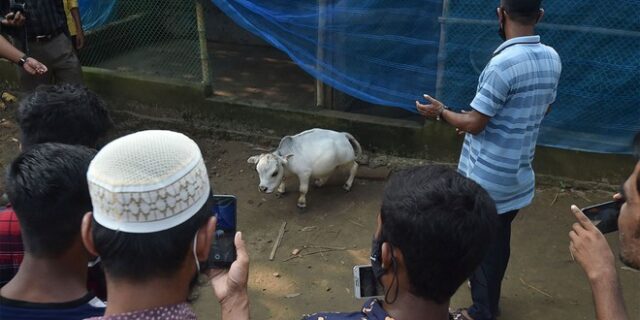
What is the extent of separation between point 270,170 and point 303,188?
15.5 inches

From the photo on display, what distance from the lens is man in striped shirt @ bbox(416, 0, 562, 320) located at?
3.05 m

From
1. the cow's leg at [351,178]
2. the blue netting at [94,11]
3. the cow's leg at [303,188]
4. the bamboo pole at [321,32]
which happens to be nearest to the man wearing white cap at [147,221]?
the cow's leg at [303,188]

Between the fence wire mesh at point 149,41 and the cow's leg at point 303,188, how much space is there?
2151 mm

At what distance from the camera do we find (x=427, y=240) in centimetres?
159

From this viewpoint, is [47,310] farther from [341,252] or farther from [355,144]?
[355,144]

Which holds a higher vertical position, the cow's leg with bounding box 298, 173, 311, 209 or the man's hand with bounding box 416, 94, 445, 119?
the man's hand with bounding box 416, 94, 445, 119

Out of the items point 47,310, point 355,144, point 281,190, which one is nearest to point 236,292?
point 47,310

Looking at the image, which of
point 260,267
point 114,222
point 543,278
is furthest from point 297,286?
point 114,222

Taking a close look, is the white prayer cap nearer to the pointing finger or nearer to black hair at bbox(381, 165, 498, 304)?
black hair at bbox(381, 165, 498, 304)

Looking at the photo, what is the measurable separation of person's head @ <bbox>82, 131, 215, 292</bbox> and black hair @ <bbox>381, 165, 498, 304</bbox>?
1.74ft

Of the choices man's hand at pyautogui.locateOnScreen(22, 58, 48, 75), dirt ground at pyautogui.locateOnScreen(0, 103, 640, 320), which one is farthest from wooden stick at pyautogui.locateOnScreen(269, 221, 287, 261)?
man's hand at pyautogui.locateOnScreen(22, 58, 48, 75)

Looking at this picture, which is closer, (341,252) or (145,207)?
(145,207)

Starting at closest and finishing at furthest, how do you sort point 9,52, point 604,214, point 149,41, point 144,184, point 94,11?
point 144,184, point 604,214, point 9,52, point 94,11, point 149,41

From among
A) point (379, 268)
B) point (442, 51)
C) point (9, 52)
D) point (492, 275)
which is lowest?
point (492, 275)
